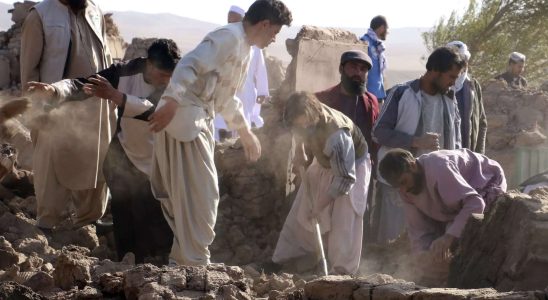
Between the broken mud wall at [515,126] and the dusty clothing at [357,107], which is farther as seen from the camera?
the broken mud wall at [515,126]

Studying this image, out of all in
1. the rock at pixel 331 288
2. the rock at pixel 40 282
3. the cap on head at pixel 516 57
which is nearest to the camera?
the rock at pixel 331 288

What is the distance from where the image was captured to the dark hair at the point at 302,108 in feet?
23.6

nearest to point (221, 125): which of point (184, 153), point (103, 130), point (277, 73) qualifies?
point (103, 130)

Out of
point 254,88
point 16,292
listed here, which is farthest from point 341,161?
point 254,88

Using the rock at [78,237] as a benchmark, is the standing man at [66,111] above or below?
above

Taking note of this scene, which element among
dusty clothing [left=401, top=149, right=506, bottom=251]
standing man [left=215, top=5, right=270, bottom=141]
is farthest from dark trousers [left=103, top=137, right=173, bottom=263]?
standing man [left=215, top=5, right=270, bottom=141]

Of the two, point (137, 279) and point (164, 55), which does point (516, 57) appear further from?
point (137, 279)

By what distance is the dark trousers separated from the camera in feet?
24.2

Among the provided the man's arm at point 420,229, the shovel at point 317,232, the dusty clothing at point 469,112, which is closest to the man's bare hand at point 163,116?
the man's arm at point 420,229

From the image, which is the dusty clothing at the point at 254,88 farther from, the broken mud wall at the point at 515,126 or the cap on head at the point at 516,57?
the cap on head at the point at 516,57

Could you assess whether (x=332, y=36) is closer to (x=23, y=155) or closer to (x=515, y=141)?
(x=23, y=155)

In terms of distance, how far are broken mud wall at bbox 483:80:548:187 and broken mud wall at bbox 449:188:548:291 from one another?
21.2 feet

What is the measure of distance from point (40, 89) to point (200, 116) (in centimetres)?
105

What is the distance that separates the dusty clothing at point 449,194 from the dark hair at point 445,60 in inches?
40.3
